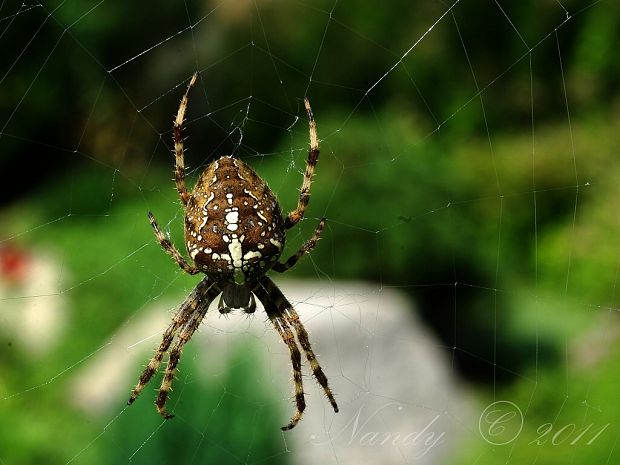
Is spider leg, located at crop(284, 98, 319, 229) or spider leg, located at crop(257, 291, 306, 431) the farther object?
spider leg, located at crop(257, 291, 306, 431)

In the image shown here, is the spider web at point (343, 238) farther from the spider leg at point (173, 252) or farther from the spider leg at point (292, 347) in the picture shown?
the spider leg at point (292, 347)

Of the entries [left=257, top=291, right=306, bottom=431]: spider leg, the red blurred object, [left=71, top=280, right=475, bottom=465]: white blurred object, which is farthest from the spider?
the red blurred object

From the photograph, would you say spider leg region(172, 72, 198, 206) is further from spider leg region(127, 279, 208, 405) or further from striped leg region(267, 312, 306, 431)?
striped leg region(267, 312, 306, 431)

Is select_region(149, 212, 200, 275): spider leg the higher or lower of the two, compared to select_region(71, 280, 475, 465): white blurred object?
higher

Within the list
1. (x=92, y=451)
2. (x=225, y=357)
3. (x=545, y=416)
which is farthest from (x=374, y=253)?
(x=92, y=451)

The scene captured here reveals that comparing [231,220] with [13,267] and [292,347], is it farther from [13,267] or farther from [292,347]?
[13,267]

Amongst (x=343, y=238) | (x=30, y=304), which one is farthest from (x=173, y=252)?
(x=30, y=304)
